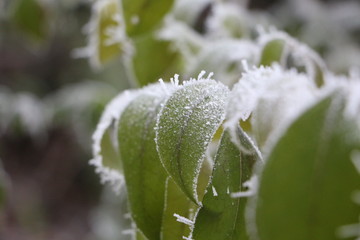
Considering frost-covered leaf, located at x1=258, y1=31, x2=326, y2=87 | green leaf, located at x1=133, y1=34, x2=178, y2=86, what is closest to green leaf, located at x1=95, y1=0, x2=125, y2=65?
green leaf, located at x1=133, y1=34, x2=178, y2=86

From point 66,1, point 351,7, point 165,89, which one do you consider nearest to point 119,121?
point 165,89

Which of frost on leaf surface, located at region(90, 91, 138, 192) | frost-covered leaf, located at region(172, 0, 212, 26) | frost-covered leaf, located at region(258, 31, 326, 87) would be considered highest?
frost-covered leaf, located at region(172, 0, 212, 26)

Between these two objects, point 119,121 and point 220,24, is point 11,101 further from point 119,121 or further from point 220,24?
point 119,121

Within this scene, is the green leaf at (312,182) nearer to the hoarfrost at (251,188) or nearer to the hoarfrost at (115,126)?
the hoarfrost at (251,188)

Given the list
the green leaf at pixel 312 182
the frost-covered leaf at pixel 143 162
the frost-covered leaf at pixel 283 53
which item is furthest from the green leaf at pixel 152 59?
the green leaf at pixel 312 182

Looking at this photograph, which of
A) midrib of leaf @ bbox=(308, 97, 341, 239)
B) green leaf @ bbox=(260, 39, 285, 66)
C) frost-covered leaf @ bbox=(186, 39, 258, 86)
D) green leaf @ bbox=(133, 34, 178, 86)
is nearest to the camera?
midrib of leaf @ bbox=(308, 97, 341, 239)

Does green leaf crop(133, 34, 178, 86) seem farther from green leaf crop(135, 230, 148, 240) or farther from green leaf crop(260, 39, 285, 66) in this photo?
green leaf crop(135, 230, 148, 240)

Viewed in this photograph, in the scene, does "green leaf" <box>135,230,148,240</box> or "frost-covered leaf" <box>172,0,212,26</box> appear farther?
"frost-covered leaf" <box>172,0,212,26</box>

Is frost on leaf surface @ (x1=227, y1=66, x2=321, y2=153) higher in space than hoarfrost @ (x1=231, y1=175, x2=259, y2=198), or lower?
higher
